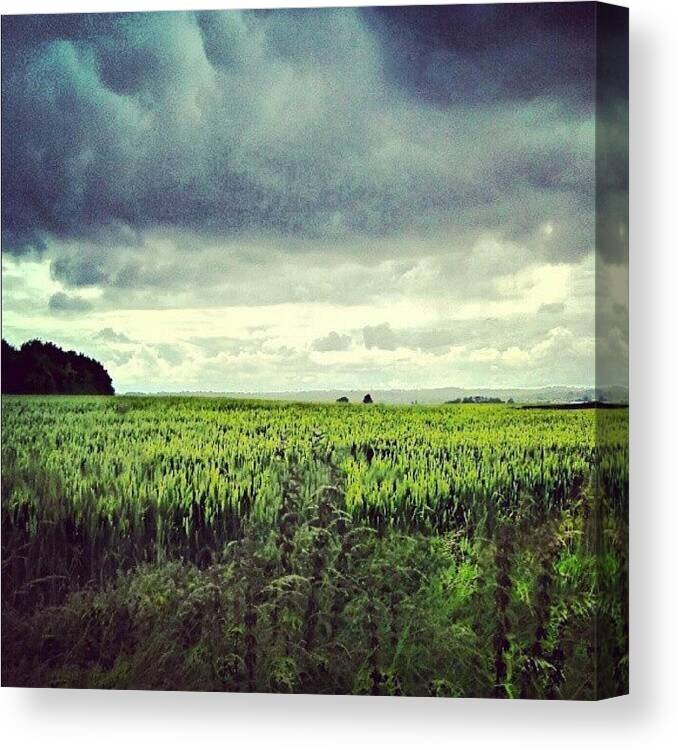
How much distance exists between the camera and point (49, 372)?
31.3 ft

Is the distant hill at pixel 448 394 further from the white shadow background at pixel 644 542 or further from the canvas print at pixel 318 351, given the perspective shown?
the white shadow background at pixel 644 542

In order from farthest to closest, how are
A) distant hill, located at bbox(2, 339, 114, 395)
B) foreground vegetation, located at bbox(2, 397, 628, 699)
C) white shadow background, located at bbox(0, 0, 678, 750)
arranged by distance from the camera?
distant hill, located at bbox(2, 339, 114, 395), white shadow background, located at bbox(0, 0, 678, 750), foreground vegetation, located at bbox(2, 397, 628, 699)

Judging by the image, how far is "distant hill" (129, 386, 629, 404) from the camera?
9.03 m

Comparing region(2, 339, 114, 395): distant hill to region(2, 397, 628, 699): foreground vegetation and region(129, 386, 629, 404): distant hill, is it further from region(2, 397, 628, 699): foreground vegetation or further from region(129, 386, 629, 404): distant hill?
region(129, 386, 629, 404): distant hill

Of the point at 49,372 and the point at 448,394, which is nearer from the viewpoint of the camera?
the point at 448,394

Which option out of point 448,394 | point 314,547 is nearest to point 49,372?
point 314,547

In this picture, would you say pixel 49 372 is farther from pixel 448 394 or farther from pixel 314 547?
pixel 448 394

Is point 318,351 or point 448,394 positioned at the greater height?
point 318,351

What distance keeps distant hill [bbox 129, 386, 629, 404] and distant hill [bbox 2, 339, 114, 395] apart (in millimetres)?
532

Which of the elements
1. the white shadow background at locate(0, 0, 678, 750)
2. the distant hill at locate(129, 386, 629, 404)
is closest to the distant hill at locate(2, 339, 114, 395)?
the distant hill at locate(129, 386, 629, 404)

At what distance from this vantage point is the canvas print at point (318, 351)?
29.6 ft

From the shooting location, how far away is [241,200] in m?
9.38

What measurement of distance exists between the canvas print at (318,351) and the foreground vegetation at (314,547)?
2 cm

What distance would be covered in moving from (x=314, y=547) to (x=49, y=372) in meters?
1.91
